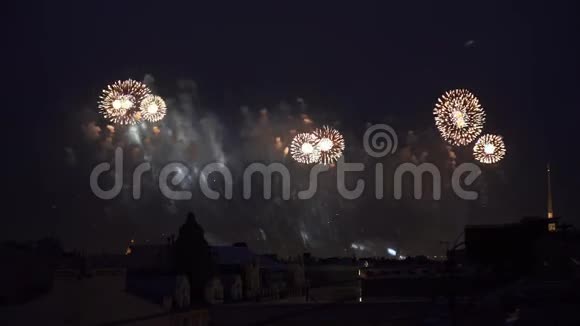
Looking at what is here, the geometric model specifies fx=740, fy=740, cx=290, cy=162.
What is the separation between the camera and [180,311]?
208ft

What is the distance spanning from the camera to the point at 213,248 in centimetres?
9950

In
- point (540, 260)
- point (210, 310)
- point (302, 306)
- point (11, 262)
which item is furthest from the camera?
point (540, 260)

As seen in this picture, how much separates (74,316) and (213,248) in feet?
187

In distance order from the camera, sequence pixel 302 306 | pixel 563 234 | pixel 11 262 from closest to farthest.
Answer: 1. pixel 11 262
2. pixel 302 306
3. pixel 563 234

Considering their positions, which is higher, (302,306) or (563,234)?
(563,234)

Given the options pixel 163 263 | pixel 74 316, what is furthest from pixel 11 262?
pixel 163 263

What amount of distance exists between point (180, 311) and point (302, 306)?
67.1ft

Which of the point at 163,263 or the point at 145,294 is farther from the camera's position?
the point at 163,263

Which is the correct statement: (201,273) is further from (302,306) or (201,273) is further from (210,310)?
(302,306)

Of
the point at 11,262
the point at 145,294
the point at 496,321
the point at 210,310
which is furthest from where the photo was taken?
the point at 210,310

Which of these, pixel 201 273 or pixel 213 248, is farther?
pixel 213 248

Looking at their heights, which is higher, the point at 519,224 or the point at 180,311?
the point at 519,224

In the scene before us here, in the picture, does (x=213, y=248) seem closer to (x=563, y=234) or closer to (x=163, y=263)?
(x=163, y=263)

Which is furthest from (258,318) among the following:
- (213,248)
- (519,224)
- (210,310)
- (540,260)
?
(519,224)
